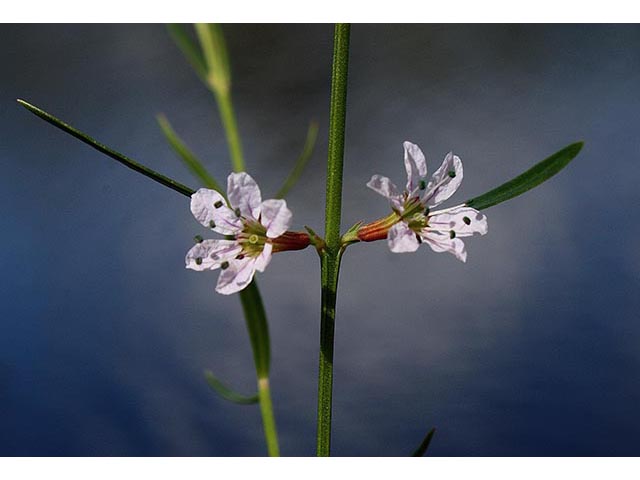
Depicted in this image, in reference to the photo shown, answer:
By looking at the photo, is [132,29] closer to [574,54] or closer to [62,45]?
[62,45]

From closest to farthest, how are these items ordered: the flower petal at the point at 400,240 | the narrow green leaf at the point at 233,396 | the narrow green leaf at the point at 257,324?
the flower petal at the point at 400,240 → the narrow green leaf at the point at 257,324 → the narrow green leaf at the point at 233,396

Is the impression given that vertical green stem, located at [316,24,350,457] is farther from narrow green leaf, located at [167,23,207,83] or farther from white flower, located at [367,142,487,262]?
narrow green leaf, located at [167,23,207,83]

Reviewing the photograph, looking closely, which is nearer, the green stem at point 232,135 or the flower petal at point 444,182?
the flower petal at point 444,182

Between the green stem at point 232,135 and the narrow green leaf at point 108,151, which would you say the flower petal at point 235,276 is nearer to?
the narrow green leaf at point 108,151

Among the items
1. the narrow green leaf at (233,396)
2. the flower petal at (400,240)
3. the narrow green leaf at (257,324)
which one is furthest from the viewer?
the narrow green leaf at (233,396)

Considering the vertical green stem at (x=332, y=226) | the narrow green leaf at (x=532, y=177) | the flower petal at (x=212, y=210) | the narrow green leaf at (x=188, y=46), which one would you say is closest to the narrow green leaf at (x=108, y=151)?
the flower petal at (x=212, y=210)

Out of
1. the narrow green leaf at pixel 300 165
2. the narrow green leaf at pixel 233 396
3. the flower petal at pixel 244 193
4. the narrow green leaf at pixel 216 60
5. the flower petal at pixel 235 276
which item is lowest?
the narrow green leaf at pixel 233 396

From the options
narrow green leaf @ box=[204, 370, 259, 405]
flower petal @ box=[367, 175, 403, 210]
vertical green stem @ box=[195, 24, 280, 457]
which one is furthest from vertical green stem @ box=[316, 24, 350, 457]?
narrow green leaf @ box=[204, 370, 259, 405]

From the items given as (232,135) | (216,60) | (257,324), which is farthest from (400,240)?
(216,60)
